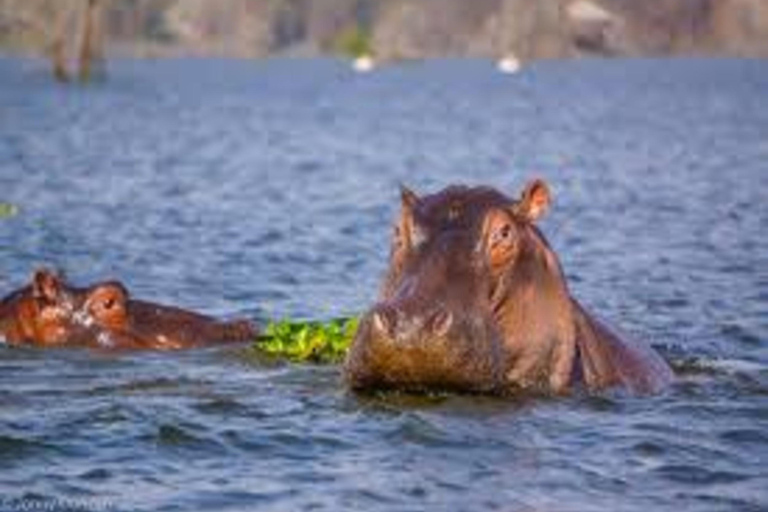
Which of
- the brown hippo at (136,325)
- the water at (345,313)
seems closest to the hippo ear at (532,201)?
the water at (345,313)

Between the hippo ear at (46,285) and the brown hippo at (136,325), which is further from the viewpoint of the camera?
the brown hippo at (136,325)

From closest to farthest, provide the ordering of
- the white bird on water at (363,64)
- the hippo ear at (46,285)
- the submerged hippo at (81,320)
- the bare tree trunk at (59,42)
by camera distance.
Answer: the hippo ear at (46,285), the submerged hippo at (81,320), the bare tree trunk at (59,42), the white bird on water at (363,64)

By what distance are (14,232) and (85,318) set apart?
9.13 meters

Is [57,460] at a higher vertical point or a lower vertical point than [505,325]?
lower

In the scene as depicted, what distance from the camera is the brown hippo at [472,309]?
9680 mm

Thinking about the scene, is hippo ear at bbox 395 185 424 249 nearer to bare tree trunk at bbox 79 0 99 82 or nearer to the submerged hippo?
the submerged hippo

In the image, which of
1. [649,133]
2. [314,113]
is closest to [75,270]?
[649,133]

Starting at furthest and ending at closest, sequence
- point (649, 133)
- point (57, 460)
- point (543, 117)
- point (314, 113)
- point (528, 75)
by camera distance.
Result: 1. point (528, 75)
2. point (314, 113)
3. point (543, 117)
4. point (649, 133)
5. point (57, 460)

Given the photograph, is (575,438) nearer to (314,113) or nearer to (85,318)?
(85,318)

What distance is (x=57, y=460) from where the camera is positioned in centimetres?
954

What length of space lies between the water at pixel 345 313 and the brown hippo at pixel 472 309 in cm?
23

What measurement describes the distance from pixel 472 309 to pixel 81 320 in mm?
3659

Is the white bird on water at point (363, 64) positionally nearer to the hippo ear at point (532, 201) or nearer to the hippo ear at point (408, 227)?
the hippo ear at point (532, 201)

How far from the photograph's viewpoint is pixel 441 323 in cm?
963
